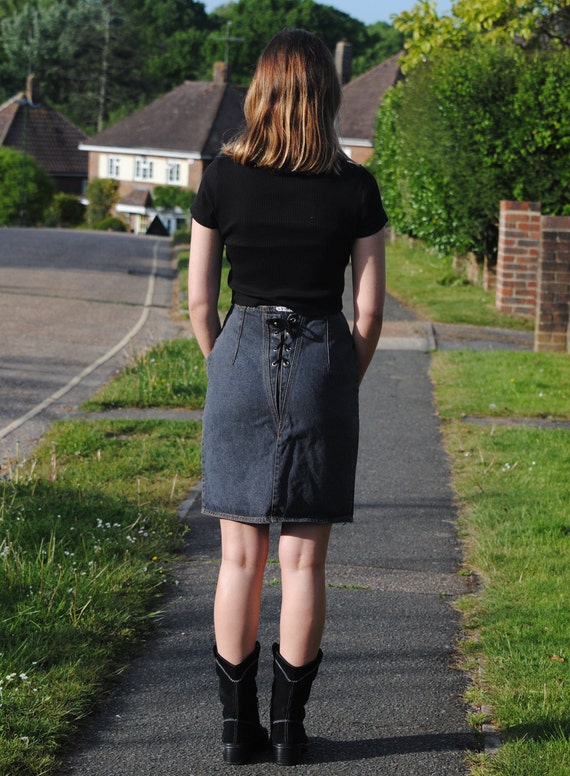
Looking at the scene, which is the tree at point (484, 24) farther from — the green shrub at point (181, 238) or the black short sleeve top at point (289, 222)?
the green shrub at point (181, 238)

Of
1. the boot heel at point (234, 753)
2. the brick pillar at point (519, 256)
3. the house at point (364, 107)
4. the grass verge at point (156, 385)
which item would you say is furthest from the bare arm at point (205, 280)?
the house at point (364, 107)

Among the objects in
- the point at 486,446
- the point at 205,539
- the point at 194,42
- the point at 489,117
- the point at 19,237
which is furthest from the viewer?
the point at 194,42

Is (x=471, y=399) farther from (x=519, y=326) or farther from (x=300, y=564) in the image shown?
(x=300, y=564)

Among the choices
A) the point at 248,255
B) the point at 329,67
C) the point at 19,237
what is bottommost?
the point at 19,237

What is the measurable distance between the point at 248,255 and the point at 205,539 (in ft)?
9.01

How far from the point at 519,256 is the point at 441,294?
3.01 meters

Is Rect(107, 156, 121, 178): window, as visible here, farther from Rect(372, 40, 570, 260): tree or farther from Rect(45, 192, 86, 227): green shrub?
Rect(372, 40, 570, 260): tree

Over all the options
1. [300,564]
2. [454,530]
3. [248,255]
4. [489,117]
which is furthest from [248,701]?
[489,117]

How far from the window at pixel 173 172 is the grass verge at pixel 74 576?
66222mm

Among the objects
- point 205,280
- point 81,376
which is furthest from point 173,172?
point 205,280

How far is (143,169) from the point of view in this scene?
74.3 metres

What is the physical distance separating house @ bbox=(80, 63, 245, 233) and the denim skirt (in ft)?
220

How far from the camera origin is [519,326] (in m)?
14.6

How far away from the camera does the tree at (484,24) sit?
58.5 feet
